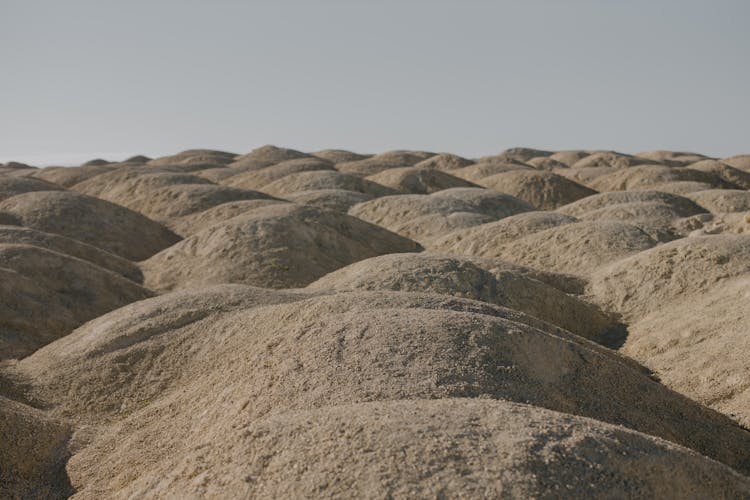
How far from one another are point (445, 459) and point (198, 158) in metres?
46.6

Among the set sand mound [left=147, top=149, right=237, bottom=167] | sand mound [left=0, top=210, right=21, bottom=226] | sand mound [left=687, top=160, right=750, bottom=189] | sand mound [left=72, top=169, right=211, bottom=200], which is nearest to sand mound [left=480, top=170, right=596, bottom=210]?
sand mound [left=687, top=160, right=750, bottom=189]

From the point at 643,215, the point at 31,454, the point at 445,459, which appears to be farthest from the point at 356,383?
the point at 643,215

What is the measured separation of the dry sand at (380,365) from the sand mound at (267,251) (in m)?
0.06

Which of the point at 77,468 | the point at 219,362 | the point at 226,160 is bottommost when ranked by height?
the point at 77,468

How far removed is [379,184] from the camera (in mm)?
29875

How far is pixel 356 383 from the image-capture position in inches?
214

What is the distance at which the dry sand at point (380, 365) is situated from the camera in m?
4.03

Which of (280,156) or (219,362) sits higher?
(280,156)

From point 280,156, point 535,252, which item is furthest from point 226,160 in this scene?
point 535,252

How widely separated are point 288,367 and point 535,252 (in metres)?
9.96

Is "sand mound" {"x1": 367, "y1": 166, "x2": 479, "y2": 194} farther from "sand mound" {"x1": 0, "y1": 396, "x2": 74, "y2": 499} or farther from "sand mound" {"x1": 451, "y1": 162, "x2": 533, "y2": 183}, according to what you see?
"sand mound" {"x1": 0, "y1": 396, "x2": 74, "y2": 499}

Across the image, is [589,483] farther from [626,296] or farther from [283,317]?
[626,296]

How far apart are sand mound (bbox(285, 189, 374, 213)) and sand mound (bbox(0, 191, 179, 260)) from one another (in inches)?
210

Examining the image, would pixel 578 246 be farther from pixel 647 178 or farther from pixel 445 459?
pixel 647 178
